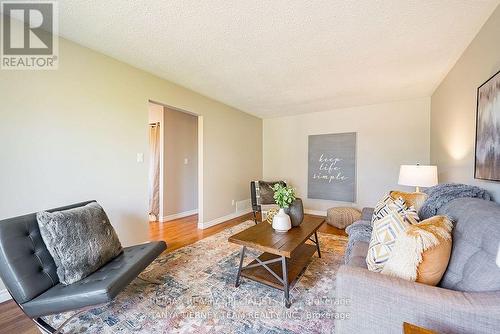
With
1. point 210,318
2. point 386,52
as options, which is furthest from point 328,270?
point 386,52

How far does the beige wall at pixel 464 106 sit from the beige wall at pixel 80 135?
11.0 ft

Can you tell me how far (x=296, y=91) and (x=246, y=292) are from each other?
288cm

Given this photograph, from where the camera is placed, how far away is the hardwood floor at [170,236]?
151 centimetres

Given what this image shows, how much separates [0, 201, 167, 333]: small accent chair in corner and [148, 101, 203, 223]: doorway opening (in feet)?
8.59

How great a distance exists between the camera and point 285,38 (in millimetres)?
1962

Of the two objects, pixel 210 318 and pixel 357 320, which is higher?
pixel 357 320

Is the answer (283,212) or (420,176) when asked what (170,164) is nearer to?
(283,212)

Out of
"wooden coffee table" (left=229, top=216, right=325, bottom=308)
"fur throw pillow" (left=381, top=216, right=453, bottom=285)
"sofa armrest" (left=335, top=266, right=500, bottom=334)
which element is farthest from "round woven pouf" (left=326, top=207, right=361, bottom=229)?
"sofa armrest" (left=335, top=266, right=500, bottom=334)

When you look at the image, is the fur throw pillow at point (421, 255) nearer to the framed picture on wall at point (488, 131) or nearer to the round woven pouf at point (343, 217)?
the framed picture on wall at point (488, 131)

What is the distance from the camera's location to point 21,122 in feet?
5.93

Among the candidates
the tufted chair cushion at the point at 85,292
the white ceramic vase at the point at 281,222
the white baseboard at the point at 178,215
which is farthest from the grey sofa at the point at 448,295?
the white baseboard at the point at 178,215

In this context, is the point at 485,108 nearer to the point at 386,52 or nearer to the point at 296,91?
the point at 386,52

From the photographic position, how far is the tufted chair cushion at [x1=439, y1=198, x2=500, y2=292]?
0.92 meters

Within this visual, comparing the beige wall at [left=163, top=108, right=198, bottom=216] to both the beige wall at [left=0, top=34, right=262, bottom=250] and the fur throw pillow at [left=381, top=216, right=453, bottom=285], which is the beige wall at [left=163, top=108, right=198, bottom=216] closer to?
the beige wall at [left=0, top=34, right=262, bottom=250]
